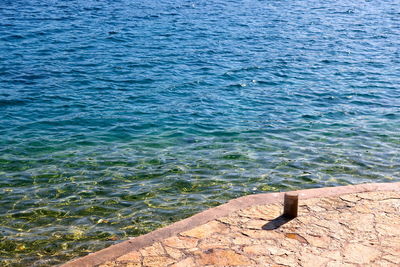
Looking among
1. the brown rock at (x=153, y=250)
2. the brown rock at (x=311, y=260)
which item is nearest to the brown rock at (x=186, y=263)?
the brown rock at (x=153, y=250)

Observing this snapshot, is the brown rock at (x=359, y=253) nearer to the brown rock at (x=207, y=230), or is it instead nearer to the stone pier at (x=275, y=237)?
the stone pier at (x=275, y=237)

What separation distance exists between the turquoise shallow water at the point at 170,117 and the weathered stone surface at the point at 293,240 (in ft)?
5.03

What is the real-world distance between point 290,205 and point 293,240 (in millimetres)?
782

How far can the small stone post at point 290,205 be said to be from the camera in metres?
8.56

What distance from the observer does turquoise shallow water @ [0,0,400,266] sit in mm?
10398

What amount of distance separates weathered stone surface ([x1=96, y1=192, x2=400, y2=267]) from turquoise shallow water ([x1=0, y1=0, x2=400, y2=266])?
5.03 feet

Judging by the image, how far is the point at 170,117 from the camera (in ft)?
52.1

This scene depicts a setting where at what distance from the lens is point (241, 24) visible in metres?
29.2

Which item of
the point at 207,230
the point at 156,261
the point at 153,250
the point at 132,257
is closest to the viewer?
the point at 156,261

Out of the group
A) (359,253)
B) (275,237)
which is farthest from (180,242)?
(359,253)

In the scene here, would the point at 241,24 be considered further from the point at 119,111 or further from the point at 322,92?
the point at 119,111

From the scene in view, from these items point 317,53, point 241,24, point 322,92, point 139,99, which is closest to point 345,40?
point 317,53

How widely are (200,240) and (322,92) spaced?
1180 centimetres

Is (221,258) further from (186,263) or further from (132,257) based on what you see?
(132,257)
